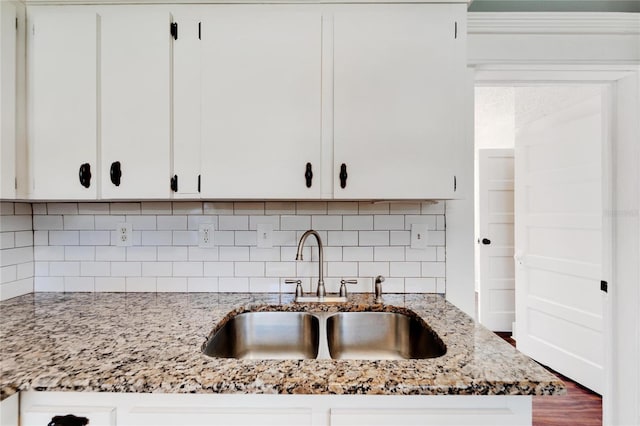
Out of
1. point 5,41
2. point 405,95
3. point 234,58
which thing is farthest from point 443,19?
point 5,41

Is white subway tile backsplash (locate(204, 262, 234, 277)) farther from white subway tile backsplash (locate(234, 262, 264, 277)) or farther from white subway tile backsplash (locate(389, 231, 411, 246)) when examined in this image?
white subway tile backsplash (locate(389, 231, 411, 246))

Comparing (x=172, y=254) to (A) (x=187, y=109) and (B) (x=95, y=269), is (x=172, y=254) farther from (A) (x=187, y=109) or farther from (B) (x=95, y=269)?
(A) (x=187, y=109)

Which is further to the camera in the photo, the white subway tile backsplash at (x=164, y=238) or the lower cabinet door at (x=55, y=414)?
the white subway tile backsplash at (x=164, y=238)

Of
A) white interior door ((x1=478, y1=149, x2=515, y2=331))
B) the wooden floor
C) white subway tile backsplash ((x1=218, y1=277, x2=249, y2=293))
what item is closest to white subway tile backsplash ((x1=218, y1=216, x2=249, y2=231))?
white subway tile backsplash ((x1=218, y1=277, x2=249, y2=293))

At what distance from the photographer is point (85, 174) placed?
4.43 feet

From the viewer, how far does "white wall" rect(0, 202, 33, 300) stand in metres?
1.54

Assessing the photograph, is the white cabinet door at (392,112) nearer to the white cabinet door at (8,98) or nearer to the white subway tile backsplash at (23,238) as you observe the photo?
the white cabinet door at (8,98)

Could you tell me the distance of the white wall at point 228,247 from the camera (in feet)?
5.48

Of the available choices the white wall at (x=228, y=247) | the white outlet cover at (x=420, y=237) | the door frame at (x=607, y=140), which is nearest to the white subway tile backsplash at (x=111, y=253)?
the white wall at (x=228, y=247)

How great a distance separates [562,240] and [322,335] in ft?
6.61

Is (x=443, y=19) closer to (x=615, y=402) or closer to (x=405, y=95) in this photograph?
(x=405, y=95)

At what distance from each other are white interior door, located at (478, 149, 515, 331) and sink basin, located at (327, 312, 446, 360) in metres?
2.58

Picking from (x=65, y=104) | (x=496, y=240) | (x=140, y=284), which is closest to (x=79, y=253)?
(x=140, y=284)

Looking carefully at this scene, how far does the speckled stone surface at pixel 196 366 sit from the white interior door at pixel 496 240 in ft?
8.72
